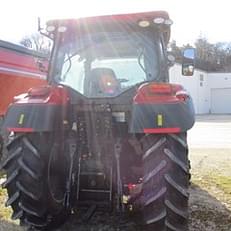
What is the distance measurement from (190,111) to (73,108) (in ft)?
4.25

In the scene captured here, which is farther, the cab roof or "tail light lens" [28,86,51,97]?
the cab roof

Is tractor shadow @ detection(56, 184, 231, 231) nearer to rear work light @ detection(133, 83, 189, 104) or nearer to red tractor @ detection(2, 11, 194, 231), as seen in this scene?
red tractor @ detection(2, 11, 194, 231)

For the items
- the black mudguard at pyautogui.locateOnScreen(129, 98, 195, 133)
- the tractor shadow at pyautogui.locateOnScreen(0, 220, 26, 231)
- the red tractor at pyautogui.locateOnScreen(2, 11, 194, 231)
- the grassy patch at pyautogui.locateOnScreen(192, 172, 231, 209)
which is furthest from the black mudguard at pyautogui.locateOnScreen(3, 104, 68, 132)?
the grassy patch at pyautogui.locateOnScreen(192, 172, 231, 209)

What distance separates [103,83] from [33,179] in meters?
1.33

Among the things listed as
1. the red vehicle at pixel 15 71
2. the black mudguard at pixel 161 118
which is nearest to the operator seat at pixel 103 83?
the black mudguard at pixel 161 118

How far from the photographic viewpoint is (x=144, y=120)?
4125mm

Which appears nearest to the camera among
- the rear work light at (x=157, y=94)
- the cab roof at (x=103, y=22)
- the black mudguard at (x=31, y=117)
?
the rear work light at (x=157, y=94)

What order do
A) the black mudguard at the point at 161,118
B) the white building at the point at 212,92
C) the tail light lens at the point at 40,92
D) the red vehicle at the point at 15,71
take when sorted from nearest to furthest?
the black mudguard at the point at 161,118
the tail light lens at the point at 40,92
the red vehicle at the point at 15,71
the white building at the point at 212,92

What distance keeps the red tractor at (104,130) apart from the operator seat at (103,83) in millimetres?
12

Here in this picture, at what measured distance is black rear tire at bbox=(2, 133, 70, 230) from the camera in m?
4.41

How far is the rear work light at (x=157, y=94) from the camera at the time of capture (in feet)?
13.8

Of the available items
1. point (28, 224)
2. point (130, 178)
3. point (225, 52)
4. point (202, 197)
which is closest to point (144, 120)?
point (130, 178)

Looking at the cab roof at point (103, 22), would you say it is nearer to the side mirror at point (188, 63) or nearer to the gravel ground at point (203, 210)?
the side mirror at point (188, 63)

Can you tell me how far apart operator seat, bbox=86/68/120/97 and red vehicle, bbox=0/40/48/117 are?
3688mm
